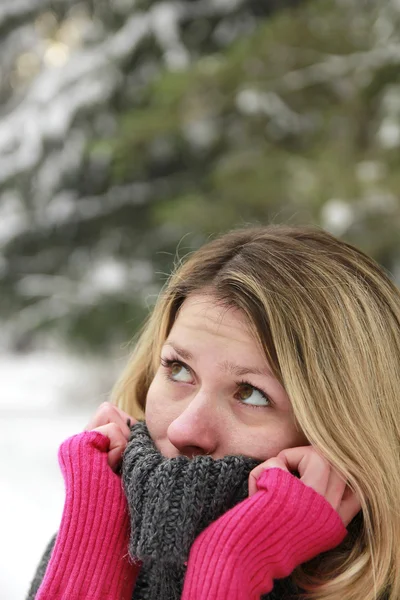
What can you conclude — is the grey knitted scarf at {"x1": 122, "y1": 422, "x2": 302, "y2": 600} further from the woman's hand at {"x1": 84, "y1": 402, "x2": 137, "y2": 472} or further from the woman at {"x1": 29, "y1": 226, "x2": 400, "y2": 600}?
the woman's hand at {"x1": 84, "y1": 402, "x2": 137, "y2": 472}

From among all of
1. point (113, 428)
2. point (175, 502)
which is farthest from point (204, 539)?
point (113, 428)

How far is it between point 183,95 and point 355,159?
82cm

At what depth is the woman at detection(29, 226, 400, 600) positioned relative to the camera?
1.04 metres

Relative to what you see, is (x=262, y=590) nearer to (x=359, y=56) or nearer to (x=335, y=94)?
(x=359, y=56)

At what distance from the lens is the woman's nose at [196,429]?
3.55 ft

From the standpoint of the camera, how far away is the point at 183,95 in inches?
135

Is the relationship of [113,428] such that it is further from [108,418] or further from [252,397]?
[252,397]

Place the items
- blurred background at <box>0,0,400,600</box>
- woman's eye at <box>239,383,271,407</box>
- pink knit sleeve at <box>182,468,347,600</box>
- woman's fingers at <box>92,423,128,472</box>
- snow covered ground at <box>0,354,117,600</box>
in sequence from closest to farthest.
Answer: pink knit sleeve at <box>182,468,347,600</box>
woman's eye at <box>239,383,271,407</box>
woman's fingers at <box>92,423,128,472</box>
snow covered ground at <box>0,354,117,600</box>
blurred background at <box>0,0,400,600</box>

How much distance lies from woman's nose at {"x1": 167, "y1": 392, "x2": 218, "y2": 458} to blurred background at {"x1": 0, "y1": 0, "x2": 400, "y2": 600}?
6.18 ft

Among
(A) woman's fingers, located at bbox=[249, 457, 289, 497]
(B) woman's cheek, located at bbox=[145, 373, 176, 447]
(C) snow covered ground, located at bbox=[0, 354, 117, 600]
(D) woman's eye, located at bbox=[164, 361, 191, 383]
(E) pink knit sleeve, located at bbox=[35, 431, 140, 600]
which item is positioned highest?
(C) snow covered ground, located at bbox=[0, 354, 117, 600]

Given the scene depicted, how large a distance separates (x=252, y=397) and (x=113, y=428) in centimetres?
27

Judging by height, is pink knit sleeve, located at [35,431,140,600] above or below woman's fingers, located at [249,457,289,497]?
below

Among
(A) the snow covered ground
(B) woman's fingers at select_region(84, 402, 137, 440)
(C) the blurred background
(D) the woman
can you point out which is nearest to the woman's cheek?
(D) the woman

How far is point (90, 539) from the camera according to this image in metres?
1.13
